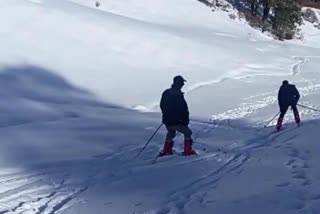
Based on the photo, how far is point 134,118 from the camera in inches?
718

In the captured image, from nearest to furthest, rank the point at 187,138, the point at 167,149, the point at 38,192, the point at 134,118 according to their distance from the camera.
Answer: the point at 38,192 < the point at 187,138 < the point at 167,149 < the point at 134,118

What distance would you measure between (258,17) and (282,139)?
139 ft

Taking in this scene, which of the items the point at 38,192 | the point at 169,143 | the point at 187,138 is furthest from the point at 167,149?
the point at 38,192

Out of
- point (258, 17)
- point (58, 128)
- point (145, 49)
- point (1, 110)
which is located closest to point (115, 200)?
point (58, 128)

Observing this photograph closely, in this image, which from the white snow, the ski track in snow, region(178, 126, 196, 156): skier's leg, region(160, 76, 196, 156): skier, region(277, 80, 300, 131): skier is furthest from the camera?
region(277, 80, 300, 131): skier

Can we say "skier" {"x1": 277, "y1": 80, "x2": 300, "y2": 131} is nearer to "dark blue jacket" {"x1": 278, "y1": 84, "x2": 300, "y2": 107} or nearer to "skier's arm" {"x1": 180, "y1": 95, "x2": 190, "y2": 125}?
"dark blue jacket" {"x1": 278, "y1": 84, "x2": 300, "y2": 107}

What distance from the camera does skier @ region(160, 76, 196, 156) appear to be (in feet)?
41.7

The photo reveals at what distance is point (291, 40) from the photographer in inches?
2122

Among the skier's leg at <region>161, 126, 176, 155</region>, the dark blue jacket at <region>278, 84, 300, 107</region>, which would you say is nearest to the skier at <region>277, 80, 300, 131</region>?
the dark blue jacket at <region>278, 84, 300, 107</region>

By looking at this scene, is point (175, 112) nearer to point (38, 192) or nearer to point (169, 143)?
point (169, 143)

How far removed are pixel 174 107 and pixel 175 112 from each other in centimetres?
10

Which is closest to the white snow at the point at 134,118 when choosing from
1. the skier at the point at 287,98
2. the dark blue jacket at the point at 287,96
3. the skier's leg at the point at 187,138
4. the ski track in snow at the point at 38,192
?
the ski track in snow at the point at 38,192

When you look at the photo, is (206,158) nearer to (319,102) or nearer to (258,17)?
(319,102)

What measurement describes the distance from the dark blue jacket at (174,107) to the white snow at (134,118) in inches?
26.5
